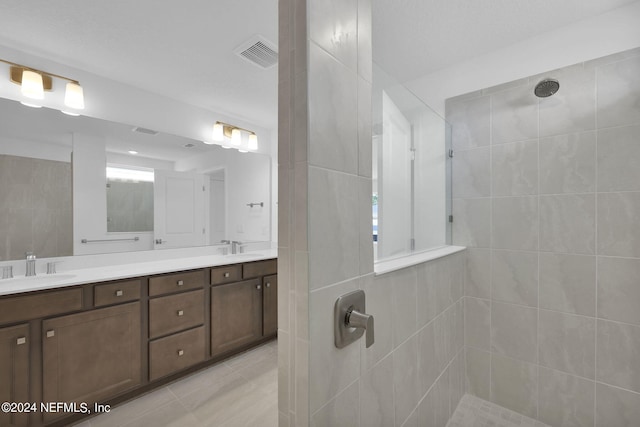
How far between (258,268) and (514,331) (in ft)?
6.99

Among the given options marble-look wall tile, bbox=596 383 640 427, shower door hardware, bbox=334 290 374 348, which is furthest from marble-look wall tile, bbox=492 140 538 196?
shower door hardware, bbox=334 290 374 348

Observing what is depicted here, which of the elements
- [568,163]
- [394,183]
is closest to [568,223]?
[568,163]

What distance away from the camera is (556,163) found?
167 cm

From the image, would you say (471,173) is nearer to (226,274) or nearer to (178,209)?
(226,274)

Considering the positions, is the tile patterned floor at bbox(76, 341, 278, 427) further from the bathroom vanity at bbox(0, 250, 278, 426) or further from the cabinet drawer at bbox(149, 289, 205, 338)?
the cabinet drawer at bbox(149, 289, 205, 338)

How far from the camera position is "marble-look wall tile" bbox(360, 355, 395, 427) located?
92 centimetres

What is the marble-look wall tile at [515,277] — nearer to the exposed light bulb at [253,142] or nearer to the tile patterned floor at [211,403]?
the tile patterned floor at [211,403]

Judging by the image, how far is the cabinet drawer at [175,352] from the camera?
195 centimetres

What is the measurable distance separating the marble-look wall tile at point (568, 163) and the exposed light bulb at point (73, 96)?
335 centimetres

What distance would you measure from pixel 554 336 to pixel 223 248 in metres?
2.92

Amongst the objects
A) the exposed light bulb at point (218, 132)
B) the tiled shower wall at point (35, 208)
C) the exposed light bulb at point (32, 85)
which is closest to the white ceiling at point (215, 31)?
the exposed light bulb at point (32, 85)

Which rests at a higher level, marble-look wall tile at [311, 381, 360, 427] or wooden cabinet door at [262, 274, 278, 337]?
marble-look wall tile at [311, 381, 360, 427]

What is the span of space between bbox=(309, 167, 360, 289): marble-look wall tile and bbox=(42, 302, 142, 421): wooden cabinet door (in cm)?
178

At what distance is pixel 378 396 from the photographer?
100 centimetres
